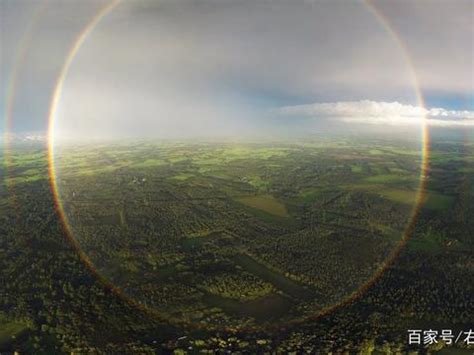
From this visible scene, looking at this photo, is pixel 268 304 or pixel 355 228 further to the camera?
pixel 355 228

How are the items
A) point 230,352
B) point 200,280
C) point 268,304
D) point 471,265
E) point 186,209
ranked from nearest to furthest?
1. point 230,352
2. point 268,304
3. point 200,280
4. point 471,265
5. point 186,209

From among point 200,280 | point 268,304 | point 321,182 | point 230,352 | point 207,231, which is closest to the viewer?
point 230,352

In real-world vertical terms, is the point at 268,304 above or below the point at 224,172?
below

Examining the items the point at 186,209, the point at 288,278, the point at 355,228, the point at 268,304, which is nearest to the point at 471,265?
the point at 355,228

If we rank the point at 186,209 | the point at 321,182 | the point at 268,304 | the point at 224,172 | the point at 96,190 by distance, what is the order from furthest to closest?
the point at 224,172 < the point at 321,182 < the point at 96,190 < the point at 186,209 < the point at 268,304

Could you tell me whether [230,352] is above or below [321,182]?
below

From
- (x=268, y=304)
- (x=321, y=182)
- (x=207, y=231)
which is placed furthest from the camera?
(x=321, y=182)

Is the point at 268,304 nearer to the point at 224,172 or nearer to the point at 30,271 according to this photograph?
the point at 30,271

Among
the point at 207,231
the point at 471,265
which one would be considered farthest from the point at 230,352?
the point at 471,265

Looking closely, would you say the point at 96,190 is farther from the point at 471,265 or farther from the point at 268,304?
the point at 471,265
